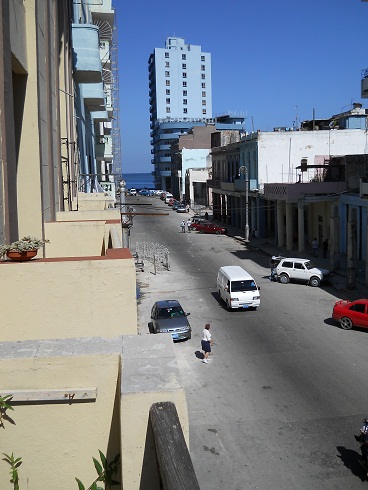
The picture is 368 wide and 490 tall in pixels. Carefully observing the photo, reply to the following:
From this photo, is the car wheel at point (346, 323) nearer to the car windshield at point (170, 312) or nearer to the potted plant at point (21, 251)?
the car windshield at point (170, 312)

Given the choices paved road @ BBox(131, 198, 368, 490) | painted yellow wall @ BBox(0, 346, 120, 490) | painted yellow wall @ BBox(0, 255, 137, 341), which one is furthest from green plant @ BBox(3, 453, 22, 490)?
paved road @ BBox(131, 198, 368, 490)

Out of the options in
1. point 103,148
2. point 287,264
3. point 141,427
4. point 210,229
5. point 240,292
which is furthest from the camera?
point 103,148

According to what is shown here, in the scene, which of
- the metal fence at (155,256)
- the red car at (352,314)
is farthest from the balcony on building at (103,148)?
the red car at (352,314)

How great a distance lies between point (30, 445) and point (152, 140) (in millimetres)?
141711

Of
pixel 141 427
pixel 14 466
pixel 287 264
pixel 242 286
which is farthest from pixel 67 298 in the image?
pixel 287 264

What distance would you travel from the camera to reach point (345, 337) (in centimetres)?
2080

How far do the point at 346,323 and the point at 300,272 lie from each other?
29.4ft

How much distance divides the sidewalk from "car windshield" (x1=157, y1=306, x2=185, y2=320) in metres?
9.74

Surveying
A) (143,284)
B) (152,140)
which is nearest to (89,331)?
(143,284)

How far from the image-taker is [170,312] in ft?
71.2

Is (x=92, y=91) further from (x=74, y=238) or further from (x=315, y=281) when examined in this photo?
(x=74, y=238)

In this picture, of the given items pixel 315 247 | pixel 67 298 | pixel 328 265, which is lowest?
pixel 328 265

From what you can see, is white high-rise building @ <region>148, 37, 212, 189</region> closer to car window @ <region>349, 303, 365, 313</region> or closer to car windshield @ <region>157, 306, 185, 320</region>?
car windshield @ <region>157, 306, 185, 320</region>

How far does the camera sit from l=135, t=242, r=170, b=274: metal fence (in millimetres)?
36125
